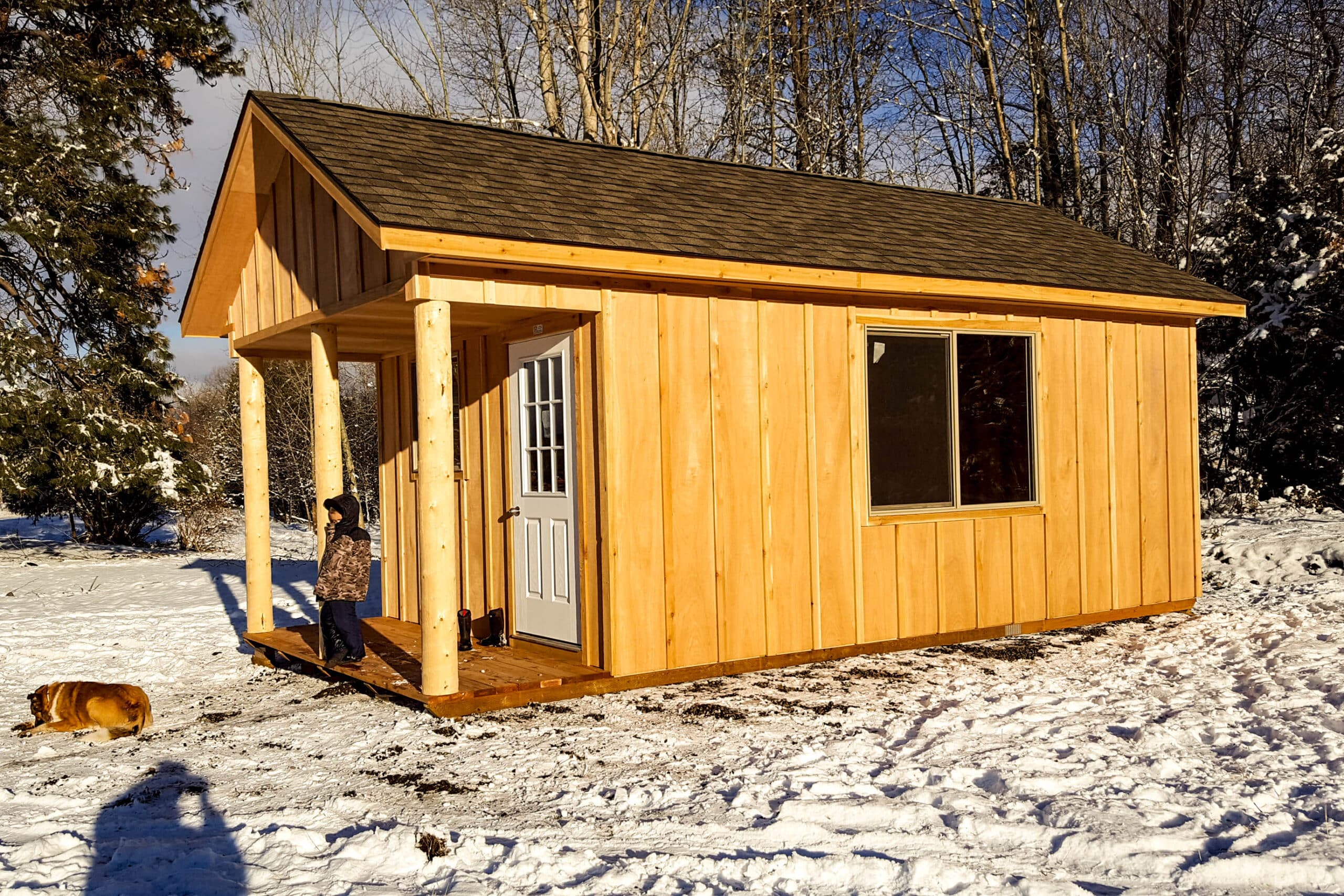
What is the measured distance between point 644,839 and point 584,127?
53.2 ft

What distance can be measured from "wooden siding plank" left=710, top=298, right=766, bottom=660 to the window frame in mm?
985

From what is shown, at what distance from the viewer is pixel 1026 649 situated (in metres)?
8.68

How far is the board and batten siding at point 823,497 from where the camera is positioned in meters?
7.42

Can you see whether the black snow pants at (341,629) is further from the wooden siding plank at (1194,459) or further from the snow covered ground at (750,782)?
the wooden siding plank at (1194,459)

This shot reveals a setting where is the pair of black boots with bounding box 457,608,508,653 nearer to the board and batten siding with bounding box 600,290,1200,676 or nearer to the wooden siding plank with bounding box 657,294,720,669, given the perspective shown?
the board and batten siding with bounding box 600,290,1200,676

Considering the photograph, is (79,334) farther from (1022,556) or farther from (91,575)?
(1022,556)

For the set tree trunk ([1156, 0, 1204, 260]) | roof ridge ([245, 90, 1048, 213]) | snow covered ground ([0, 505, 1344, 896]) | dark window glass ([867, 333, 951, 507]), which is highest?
tree trunk ([1156, 0, 1204, 260])

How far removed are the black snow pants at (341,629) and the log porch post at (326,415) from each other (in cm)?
51

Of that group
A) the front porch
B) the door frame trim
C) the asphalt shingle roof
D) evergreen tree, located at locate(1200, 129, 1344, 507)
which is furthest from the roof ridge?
evergreen tree, located at locate(1200, 129, 1344, 507)

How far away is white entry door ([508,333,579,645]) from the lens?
773cm

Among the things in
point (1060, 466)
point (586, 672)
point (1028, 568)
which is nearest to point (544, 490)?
point (586, 672)

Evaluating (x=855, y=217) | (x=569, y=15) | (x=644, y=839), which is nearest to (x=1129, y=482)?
(x=855, y=217)

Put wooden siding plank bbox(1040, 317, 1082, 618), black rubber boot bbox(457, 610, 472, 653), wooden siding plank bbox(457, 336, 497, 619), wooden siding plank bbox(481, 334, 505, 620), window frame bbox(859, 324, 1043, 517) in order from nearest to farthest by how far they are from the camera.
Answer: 1. black rubber boot bbox(457, 610, 472, 653)
2. window frame bbox(859, 324, 1043, 517)
3. wooden siding plank bbox(481, 334, 505, 620)
4. wooden siding plank bbox(457, 336, 497, 619)
5. wooden siding plank bbox(1040, 317, 1082, 618)

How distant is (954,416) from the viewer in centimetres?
878
